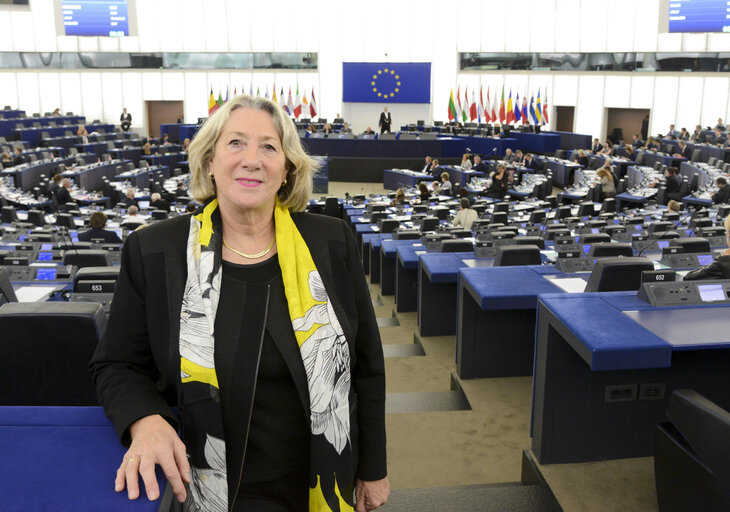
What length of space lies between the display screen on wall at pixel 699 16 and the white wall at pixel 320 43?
5430 mm

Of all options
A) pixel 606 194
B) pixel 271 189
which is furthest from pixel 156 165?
pixel 271 189

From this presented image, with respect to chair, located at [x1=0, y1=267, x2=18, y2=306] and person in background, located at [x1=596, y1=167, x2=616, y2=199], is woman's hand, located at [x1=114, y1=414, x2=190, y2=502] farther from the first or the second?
person in background, located at [x1=596, y1=167, x2=616, y2=199]

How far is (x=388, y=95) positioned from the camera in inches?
1011

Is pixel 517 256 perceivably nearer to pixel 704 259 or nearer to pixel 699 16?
pixel 704 259

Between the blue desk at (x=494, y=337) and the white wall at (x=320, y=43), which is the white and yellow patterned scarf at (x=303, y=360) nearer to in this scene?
the blue desk at (x=494, y=337)

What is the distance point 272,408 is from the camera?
1.33 m

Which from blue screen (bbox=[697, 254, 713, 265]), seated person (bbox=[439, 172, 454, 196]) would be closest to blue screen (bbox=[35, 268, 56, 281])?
blue screen (bbox=[697, 254, 713, 265])

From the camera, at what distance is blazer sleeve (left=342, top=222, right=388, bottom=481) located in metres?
1.48

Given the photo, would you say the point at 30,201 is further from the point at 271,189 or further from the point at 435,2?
the point at 435,2

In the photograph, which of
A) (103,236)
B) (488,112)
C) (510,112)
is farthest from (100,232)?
(488,112)

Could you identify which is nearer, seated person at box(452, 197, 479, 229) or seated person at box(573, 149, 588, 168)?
seated person at box(452, 197, 479, 229)

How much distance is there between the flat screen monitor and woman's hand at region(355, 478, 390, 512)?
1.65 metres

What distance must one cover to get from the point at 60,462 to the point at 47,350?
0.69 m

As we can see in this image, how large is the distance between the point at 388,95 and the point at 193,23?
29.6 feet
